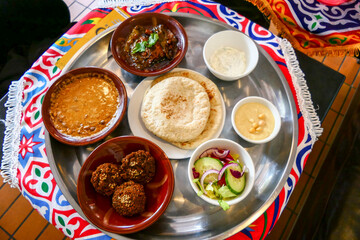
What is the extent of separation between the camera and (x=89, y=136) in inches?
82.2

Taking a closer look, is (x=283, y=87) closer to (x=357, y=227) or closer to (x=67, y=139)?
(x=357, y=227)

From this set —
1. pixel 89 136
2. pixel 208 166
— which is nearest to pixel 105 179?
pixel 89 136

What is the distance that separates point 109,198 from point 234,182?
0.92m

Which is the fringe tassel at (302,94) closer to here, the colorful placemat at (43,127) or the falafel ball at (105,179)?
the colorful placemat at (43,127)

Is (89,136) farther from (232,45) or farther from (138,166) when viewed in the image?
(232,45)

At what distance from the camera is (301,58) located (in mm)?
2592

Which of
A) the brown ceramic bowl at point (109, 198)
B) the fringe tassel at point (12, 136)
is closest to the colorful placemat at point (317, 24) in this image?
the brown ceramic bowl at point (109, 198)

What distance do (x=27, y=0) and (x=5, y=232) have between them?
2.54 meters

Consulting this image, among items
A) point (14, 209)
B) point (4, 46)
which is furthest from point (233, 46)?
point (14, 209)

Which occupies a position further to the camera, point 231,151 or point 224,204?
point 231,151

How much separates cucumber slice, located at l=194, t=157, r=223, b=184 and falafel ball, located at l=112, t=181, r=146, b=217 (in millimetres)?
448

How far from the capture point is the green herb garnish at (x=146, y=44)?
231 centimetres

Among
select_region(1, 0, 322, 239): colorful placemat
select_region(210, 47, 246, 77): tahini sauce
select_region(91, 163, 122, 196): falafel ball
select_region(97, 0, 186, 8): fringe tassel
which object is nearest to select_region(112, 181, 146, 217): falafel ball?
select_region(91, 163, 122, 196): falafel ball

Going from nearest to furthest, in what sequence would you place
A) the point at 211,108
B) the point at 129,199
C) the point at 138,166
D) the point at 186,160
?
the point at 129,199, the point at 138,166, the point at 186,160, the point at 211,108
